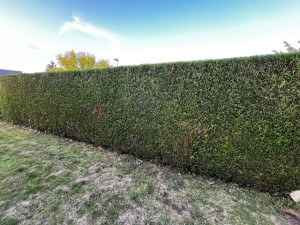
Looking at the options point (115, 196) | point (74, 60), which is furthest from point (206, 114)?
point (74, 60)

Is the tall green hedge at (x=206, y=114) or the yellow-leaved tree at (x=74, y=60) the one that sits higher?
the yellow-leaved tree at (x=74, y=60)

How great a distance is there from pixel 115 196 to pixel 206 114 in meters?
2.15

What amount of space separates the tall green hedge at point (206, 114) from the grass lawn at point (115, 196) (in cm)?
41

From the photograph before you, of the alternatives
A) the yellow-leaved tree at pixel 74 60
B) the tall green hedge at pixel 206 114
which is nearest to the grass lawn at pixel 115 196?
the tall green hedge at pixel 206 114

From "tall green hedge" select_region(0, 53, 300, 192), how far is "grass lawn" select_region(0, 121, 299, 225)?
413 millimetres

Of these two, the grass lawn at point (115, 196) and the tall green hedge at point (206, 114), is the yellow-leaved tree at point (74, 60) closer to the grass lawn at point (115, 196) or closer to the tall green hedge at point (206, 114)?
the tall green hedge at point (206, 114)

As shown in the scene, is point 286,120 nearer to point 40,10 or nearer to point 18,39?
point 40,10

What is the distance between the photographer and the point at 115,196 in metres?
2.13

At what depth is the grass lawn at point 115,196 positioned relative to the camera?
1.74m

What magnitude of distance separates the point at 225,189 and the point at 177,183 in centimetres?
85

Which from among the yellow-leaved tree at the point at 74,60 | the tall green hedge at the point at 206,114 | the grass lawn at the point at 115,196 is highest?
the yellow-leaved tree at the point at 74,60

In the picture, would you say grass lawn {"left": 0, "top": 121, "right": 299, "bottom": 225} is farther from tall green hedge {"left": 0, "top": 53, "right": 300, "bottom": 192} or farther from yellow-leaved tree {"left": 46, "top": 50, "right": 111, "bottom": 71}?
yellow-leaved tree {"left": 46, "top": 50, "right": 111, "bottom": 71}

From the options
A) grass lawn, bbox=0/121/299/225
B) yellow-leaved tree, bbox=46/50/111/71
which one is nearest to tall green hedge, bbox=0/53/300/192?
grass lawn, bbox=0/121/299/225

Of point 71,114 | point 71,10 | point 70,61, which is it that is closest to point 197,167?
point 71,114
